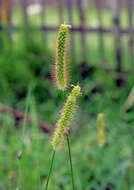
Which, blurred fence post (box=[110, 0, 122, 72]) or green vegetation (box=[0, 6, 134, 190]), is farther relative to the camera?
blurred fence post (box=[110, 0, 122, 72])

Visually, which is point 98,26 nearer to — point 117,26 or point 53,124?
point 117,26

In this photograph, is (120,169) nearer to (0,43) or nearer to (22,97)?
(22,97)

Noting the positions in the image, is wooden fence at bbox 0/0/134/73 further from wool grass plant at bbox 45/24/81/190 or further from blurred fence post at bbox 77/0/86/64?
wool grass plant at bbox 45/24/81/190

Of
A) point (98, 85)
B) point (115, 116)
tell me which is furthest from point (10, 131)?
point (98, 85)

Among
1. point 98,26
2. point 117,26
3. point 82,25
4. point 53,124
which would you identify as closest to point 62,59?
point 53,124

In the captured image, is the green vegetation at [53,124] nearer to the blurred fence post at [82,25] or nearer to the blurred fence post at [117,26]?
the blurred fence post at [82,25]

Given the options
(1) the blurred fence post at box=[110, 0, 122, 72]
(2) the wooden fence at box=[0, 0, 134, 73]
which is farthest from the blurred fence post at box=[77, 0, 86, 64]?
(1) the blurred fence post at box=[110, 0, 122, 72]
